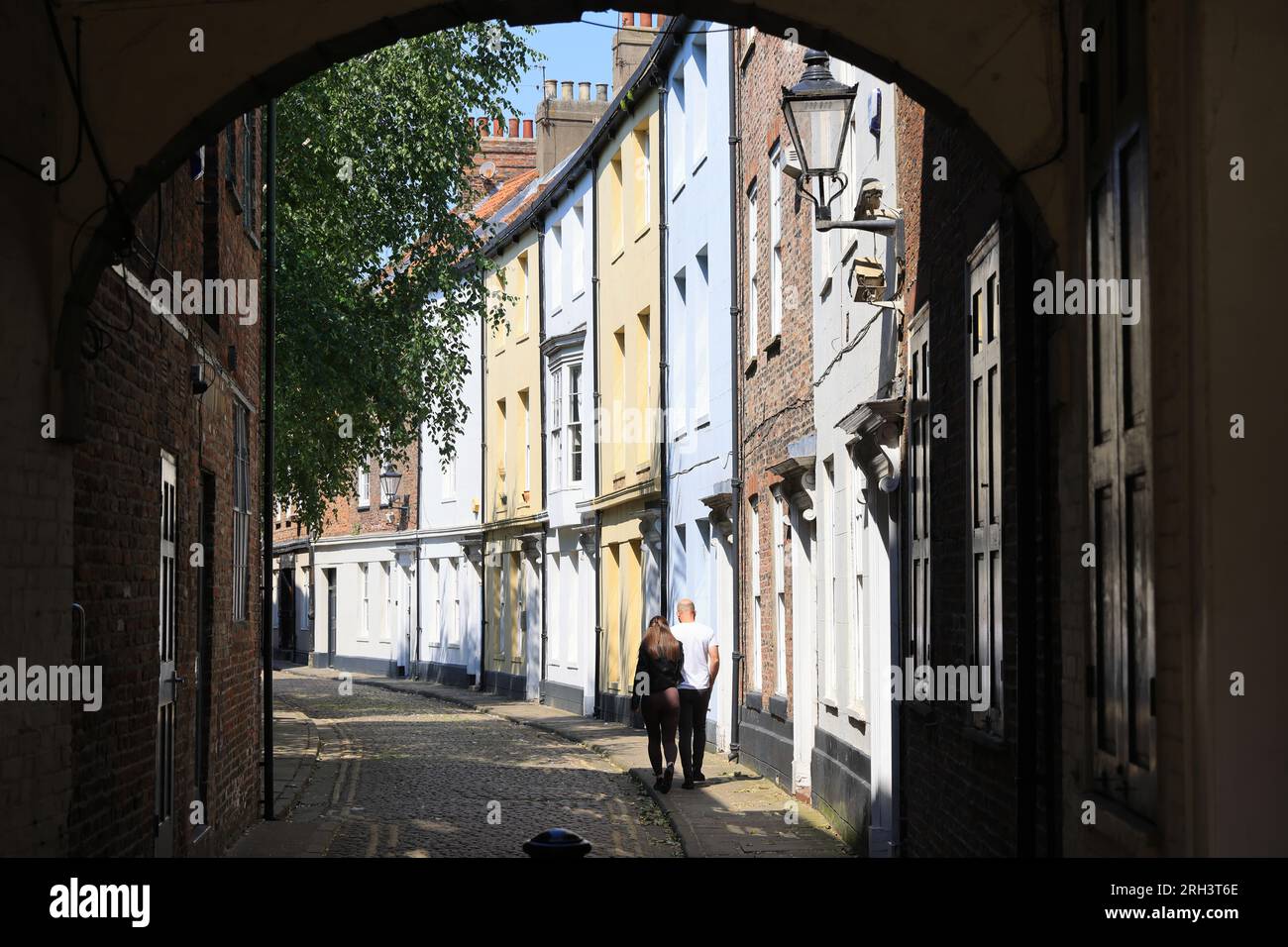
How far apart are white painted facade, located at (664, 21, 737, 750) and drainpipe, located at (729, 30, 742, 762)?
136 mm

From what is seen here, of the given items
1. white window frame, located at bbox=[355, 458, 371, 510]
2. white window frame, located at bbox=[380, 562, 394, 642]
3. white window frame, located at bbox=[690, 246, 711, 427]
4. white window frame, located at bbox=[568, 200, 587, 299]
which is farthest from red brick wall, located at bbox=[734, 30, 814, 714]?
white window frame, located at bbox=[355, 458, 371, 510]

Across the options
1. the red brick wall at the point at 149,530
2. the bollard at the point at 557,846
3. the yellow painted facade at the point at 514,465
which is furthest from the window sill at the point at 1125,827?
the yellow painted facade at the point at 514,465

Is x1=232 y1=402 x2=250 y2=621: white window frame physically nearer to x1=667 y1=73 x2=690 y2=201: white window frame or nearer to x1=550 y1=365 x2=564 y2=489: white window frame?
x1=667 y1=73 x2=690 y2=201: white window frame

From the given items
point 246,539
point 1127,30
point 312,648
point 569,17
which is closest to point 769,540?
point 246,539

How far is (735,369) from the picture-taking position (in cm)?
1928

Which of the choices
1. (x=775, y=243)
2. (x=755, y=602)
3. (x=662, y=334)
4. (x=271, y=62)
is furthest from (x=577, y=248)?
(x=271, y=62)

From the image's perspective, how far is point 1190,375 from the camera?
482 cm

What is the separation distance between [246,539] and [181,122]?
757 cm

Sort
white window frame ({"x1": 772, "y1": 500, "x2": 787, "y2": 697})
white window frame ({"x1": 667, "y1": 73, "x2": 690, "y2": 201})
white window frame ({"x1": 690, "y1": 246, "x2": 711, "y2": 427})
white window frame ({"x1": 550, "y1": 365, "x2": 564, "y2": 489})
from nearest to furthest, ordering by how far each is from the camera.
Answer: white window frame ({"x1": 772, "y1": 500, "x2": 787, "y2": 697}) → white window frame ({"x1": 690, "y1": 246, "x2": 711, "y2": 427}) → white window frame ({"x1": 667, "y1": 73, "x2": 690, "y2": 201}) → white window frame ({"x1": 550, "y1": 365, "x2": 564, "y2": 489})

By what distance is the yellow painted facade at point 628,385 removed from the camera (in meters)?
23.8

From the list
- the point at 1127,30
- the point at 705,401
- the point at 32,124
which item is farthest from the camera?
the point at 705,401

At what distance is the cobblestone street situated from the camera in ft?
42.4

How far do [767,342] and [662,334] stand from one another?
5.68m
